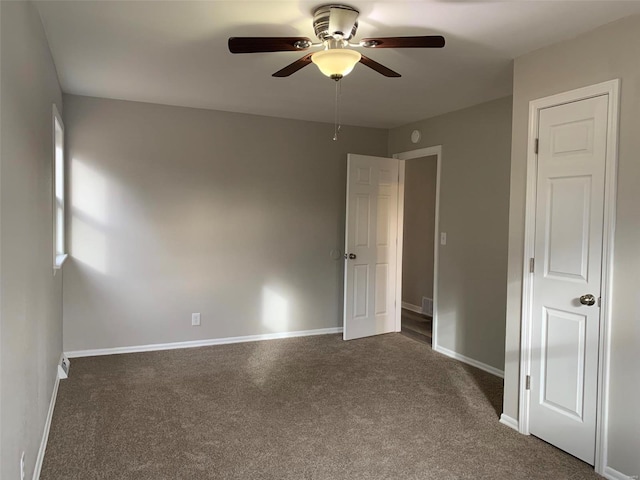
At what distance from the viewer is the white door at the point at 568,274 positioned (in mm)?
2521

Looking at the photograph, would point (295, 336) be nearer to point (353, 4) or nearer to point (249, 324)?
point (249, 324)

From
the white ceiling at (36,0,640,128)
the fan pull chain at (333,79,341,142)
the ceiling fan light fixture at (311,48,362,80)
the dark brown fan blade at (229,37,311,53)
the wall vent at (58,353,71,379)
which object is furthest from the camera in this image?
the fan pull chain at (333,79,341,142)

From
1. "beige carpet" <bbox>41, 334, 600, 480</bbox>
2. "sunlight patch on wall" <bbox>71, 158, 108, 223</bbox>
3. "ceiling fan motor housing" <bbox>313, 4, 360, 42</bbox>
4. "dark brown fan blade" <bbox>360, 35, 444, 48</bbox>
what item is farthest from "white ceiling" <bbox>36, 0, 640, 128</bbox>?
"beige carpet" <bbox>41, 334, 600, 480</bbox>

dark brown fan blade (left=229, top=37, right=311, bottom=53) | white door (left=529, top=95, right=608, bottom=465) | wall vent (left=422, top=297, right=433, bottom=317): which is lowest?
wall vent (left=422, top=297, right=433, bottom=317)

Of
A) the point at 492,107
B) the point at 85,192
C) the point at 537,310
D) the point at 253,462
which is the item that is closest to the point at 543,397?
the point at 537,310

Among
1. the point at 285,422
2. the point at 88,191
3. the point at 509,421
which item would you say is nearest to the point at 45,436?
the point at 285,422

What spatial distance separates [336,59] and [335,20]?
0.73 ft

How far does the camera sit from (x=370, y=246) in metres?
5.14

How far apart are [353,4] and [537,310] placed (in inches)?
82.1

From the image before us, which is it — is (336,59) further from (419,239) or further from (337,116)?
(419,239)

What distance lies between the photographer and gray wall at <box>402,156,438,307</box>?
6.37m

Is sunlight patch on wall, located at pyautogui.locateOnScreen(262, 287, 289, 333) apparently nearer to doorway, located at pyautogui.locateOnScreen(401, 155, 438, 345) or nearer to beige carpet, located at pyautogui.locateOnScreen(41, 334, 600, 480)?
beige carpet, located at pyautogui.locateOnScreen(41, 334, 600, 480)

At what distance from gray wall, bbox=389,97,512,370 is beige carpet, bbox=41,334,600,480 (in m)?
0.35

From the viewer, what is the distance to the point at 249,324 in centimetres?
492
